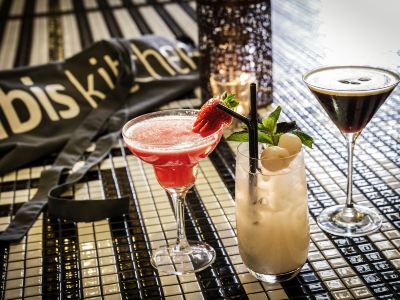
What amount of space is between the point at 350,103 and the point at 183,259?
40 cm

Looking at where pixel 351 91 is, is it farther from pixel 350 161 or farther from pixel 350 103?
pixel 350 161

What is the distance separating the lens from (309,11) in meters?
2.53

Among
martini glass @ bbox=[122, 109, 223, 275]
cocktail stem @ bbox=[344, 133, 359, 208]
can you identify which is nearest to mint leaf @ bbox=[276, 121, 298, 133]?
martini glass @ bbox=[122, 109, 223, 275]

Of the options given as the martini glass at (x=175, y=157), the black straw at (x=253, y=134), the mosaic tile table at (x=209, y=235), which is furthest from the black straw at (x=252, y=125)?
the mosaic tile table at (x=209, y=235)

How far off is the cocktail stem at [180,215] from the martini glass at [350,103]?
263 mm

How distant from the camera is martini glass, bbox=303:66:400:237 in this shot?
1.14 metres

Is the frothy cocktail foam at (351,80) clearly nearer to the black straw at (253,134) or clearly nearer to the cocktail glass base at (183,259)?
the black straw at (253,134)

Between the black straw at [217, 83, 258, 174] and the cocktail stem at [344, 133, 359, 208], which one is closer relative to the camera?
the black straw at [217, 83, 258, 174]

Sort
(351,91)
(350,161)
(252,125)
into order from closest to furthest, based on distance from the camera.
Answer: (252,125) < (351,91) < (350,161)

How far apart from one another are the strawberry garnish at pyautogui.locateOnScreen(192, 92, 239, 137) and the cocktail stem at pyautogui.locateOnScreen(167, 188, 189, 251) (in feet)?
0.42

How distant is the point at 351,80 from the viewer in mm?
1199

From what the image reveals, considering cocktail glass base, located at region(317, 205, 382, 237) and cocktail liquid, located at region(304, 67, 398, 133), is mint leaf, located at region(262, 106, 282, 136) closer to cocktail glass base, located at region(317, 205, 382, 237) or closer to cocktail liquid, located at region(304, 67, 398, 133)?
cocktail liquid, located at region(304, 67, 398, 133)

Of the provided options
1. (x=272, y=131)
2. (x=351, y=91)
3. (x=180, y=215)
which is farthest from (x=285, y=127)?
(x=180, y=215)

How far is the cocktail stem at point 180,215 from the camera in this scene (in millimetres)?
1195
